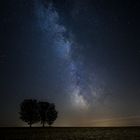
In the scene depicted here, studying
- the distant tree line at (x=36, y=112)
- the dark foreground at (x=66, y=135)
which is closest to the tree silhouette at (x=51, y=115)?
the distant tree line at (x=36, y=112)

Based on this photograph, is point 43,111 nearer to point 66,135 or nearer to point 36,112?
point 36,112

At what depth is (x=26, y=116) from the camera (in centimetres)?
8681

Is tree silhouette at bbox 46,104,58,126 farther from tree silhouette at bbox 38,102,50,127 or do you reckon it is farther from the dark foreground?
the dark foreground

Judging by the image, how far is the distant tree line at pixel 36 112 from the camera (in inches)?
3430

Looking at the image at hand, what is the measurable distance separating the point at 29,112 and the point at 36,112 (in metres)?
2.65

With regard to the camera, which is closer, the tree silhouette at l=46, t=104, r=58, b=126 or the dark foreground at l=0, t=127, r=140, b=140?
the dark foreground at l=0, t=127, r=140, b=140

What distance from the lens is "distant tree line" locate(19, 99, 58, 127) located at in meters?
87.1

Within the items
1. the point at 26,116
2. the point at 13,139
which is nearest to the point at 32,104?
the point at 26,116

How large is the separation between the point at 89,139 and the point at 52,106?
2313 inches

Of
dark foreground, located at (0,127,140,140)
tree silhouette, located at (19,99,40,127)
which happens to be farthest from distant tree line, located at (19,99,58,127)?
dark foreground, located at (0,127,140,140)

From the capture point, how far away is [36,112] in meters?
89.1

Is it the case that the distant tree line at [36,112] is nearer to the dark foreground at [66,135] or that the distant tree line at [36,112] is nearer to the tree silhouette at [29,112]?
the tree silhouette at [29,112]

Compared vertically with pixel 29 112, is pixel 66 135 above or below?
below

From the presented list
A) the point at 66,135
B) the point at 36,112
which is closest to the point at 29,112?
the point at 36,112
